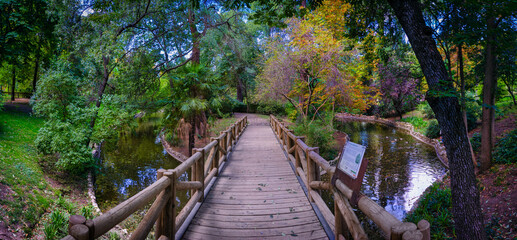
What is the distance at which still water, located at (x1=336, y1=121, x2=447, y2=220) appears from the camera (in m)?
7.75

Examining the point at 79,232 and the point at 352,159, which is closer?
the point at 79,232

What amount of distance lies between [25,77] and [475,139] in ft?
116

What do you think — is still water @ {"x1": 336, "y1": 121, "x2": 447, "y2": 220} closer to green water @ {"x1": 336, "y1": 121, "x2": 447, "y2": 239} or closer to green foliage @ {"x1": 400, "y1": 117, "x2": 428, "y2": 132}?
green water @ {"x1": 336, "y1": 121, "x2": 447, "y2": 239}

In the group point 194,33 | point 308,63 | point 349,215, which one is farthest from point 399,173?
point 194,33

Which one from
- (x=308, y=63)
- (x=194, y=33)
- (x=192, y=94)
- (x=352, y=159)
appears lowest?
(x=352, y=159)

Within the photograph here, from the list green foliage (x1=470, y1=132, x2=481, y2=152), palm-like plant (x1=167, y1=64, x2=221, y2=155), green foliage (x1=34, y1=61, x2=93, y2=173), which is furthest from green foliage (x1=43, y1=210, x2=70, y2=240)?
green foliage (x1=470, y1=132, x2=481, y2=152)

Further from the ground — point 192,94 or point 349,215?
point 192,94

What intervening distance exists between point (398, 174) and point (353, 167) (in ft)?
30.8

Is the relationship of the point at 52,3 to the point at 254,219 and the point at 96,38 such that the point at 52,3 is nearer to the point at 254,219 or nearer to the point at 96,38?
the point at 96,38

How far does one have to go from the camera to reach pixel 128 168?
12.7 m

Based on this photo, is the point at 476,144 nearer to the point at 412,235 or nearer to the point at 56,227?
the point at 412,235

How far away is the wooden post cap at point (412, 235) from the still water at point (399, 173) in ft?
19.7

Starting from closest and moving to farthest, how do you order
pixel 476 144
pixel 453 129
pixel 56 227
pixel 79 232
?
pixel 79 232 → pixel 453 129 → pixel 56 227 → pixel 476 144

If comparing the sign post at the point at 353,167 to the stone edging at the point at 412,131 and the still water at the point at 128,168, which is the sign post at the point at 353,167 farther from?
the stone edging at the point at 412,131
